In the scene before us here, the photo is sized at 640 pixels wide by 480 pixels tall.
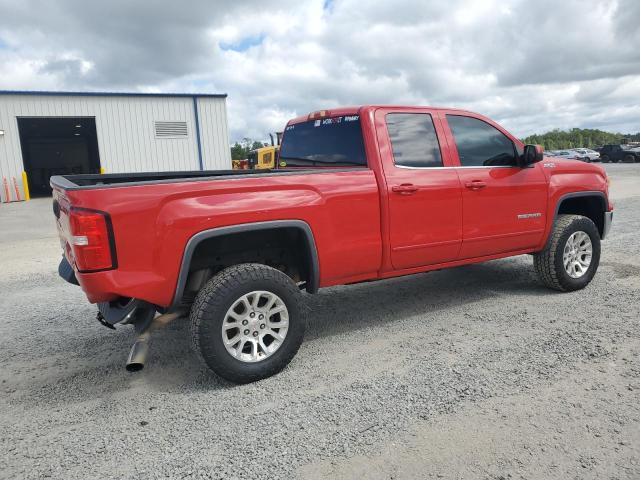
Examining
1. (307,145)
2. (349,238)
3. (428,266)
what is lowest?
(428,266)

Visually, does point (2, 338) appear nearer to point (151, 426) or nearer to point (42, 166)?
point (151, 426)

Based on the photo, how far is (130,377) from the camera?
357cm

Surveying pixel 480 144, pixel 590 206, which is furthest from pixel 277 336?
pixel 590 206

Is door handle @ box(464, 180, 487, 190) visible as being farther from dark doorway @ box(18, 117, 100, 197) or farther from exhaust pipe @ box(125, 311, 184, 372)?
dark doorway @ box(18, 117, 100, 197)

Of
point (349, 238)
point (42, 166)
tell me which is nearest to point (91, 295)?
point (349, 238)

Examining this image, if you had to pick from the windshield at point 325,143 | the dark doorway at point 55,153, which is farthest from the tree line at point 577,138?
the windshield at point 325,143

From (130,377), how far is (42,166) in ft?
131

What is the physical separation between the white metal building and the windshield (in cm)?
2013

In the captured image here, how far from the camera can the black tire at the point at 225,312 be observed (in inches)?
127

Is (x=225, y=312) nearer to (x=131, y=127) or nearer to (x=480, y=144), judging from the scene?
(x=480, y=144)

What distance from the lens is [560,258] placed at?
5.00 m

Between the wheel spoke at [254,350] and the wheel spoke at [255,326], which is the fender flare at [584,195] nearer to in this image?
the wheel spoke at [255,326]

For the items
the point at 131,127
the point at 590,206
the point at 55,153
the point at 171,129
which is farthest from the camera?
the point at 55,153

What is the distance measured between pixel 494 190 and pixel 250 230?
7.96 ft
